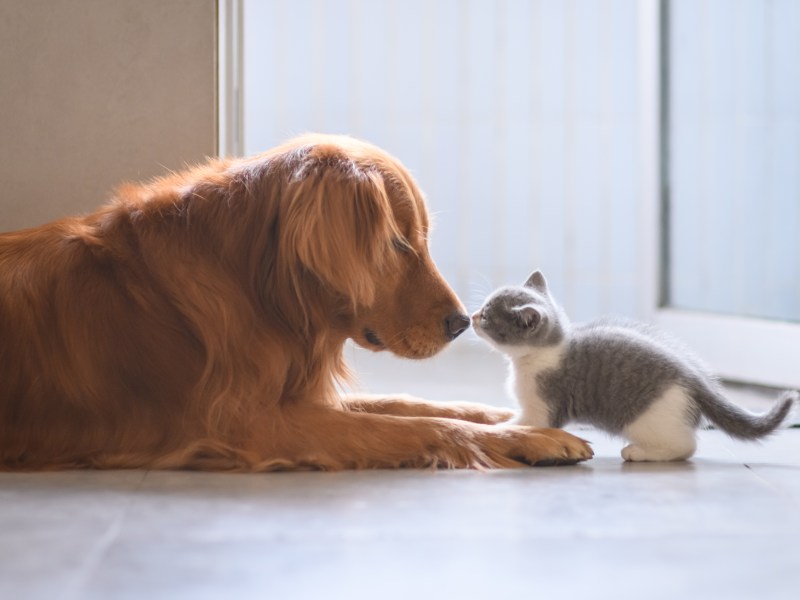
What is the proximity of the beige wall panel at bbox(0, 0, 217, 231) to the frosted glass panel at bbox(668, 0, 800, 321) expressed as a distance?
1.62 meters

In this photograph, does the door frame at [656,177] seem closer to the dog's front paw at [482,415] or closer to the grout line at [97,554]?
the dog's front paw at [482,415]

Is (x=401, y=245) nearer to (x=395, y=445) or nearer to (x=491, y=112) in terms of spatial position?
(x=395, y=445)

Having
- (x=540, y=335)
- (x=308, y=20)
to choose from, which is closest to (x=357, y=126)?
(x=308, y=20)

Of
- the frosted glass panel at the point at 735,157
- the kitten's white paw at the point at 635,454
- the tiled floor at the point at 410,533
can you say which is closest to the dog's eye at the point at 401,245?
the tiled floor at the point at 410,533

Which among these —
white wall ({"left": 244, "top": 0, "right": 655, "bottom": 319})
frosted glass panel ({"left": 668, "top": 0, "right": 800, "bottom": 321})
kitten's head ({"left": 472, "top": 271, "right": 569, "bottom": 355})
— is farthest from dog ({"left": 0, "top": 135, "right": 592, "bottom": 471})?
white wall ({"left": 244, "top": 0, "right": 655, "bottom": 319})

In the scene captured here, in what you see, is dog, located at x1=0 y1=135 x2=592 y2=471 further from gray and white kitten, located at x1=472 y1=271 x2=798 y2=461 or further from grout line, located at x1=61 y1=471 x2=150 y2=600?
grout line, located at x1=61 y1=471 x2=150 y2=600

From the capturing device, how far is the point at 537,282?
7.34 feet

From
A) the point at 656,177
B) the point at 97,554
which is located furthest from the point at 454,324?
the point at 656,177

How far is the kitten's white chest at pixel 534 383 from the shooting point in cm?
205

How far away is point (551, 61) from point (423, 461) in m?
2.81

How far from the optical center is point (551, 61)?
14.4 ft

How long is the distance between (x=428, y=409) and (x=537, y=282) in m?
0.33

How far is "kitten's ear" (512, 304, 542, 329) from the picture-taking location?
80.3 inches

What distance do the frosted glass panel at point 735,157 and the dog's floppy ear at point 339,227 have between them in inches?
61.8
